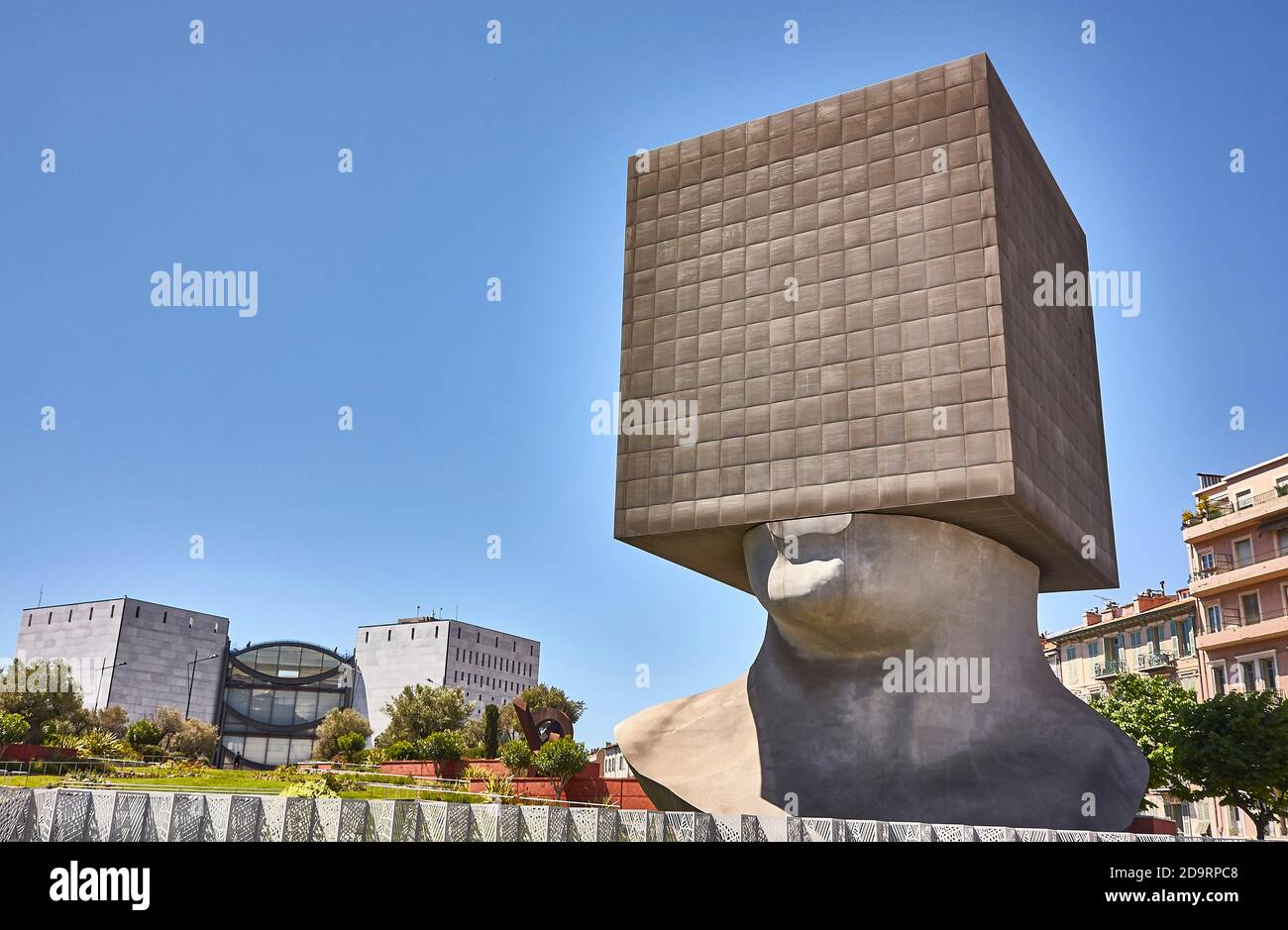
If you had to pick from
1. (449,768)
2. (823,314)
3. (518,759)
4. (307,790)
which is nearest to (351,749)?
(449,768)

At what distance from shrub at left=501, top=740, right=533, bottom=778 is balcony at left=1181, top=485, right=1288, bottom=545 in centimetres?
3672

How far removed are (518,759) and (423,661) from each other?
89607mm

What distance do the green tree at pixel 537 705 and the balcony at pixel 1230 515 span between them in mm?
48182

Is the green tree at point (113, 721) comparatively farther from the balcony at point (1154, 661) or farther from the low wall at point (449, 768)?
the balcony at point (1154, 661)

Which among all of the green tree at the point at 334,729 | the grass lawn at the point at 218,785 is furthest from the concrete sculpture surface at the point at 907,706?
the green tree at the point at 334,729

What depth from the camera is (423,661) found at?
136750 millimetres

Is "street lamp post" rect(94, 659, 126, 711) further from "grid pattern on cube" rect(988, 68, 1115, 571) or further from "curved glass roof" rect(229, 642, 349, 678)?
"grid pattern on cube" rect(988, 68, 1115, 571)

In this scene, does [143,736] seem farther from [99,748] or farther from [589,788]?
[589,788]

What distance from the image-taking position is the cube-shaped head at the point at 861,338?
3002 cm
